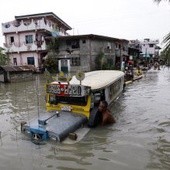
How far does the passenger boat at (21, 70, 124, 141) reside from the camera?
9492mm

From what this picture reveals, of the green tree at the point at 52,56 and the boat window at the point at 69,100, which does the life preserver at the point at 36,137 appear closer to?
the boat window at the point at 69,100

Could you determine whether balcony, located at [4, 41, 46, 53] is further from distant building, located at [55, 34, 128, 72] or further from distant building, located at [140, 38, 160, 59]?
distant building, located at [140, 38, 160, 59]

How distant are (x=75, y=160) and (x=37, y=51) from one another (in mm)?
31412

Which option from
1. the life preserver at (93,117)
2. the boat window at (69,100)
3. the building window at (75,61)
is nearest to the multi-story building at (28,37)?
the building window at (75,61)

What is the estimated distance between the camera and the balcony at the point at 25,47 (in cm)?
3812

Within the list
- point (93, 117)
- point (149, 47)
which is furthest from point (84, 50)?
point (149, 47)

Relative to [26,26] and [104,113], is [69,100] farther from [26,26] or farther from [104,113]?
[26,26]

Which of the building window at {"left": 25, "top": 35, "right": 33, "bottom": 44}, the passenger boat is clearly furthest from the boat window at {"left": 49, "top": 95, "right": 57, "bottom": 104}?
the building window at {"left": 25, "top": 35, "right": 33, "bottom": 44}

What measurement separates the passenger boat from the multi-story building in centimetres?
2711

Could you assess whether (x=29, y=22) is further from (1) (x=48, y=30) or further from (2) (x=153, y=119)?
(2) (x=153, y=119)

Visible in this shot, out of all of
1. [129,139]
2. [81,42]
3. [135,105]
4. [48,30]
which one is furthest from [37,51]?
[129,139]

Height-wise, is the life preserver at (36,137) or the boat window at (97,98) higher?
the boat window at (97,98)

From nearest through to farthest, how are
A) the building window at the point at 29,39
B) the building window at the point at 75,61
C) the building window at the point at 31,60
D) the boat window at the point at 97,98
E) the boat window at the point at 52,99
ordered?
the boat window at the point at 52,99, the boat window at the point at 97,98, the building window at the point at 75,61, the building window at the point at 29,39, the building window at the point at 31,60

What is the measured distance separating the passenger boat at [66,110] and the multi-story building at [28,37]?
27112 millimetres
